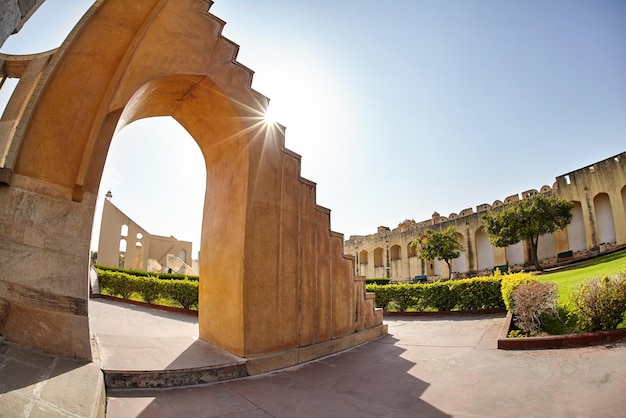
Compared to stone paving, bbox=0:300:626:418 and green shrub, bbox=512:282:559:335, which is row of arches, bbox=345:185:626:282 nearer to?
green shrub, bbox=512:282:559:335

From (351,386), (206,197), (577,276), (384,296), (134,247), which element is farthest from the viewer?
(134,247)

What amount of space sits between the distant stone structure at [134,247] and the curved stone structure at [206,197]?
73.6ft

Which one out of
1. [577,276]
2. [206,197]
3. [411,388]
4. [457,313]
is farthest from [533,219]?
[206,197]

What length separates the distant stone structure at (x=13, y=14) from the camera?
1.38 meters

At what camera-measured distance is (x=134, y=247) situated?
1081 inches

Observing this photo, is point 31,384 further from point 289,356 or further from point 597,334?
point 597,334

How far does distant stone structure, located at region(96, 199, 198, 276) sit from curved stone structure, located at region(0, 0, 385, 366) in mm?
22431

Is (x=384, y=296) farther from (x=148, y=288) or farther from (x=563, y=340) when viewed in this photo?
(x=148, y=288)

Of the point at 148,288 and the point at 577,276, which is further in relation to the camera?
the point at 577,276

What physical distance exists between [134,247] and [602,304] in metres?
30.0

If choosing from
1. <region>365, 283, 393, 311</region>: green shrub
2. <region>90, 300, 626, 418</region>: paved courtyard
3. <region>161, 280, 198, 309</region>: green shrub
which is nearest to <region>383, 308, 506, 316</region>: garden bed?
<region>365, 283, 393, 311</region>: green shrub


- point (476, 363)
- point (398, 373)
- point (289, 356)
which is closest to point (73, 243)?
point (289, 356)

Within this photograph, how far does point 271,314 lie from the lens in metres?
5.13

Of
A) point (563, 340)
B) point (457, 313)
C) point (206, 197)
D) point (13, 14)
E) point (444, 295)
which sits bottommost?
point (457, 313)
